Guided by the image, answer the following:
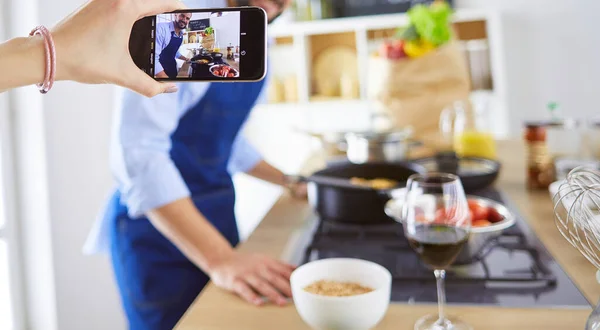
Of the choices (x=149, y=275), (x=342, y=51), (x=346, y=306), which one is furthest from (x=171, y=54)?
(x=342, y=51)

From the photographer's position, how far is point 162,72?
467 millimetres

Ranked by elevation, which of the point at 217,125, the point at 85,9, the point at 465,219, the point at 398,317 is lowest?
the point at 398,317

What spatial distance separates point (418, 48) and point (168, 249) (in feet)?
4.16

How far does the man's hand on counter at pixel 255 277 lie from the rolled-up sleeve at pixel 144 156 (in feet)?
0.48

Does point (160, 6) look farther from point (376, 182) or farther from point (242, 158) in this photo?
point (242, 158)

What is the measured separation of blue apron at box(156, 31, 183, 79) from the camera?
463 mm

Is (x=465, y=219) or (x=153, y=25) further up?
(x=153, y=25)

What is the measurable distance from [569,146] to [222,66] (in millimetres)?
1063

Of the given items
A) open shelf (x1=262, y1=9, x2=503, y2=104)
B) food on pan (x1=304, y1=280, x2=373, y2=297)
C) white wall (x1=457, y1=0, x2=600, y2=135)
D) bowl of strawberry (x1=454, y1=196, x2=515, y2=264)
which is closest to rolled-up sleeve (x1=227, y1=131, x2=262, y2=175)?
bowl of strawberry (x1=454, y1=196, x2=515, y2=264)

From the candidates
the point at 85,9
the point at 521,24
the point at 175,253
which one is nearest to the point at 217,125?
the point at 175,253

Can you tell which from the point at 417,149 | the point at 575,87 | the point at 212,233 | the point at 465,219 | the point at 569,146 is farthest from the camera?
the point at 575,87

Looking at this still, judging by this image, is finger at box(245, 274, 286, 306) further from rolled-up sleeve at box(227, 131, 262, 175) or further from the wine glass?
rolled-up sleeve at box(227, 131, 262, 175)

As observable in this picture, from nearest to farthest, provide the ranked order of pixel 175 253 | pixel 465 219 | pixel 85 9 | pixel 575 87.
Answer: pixel 85 9, pixel 465 219, pixel 175 253, pixel 575 87

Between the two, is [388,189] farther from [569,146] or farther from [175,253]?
[569,146]
